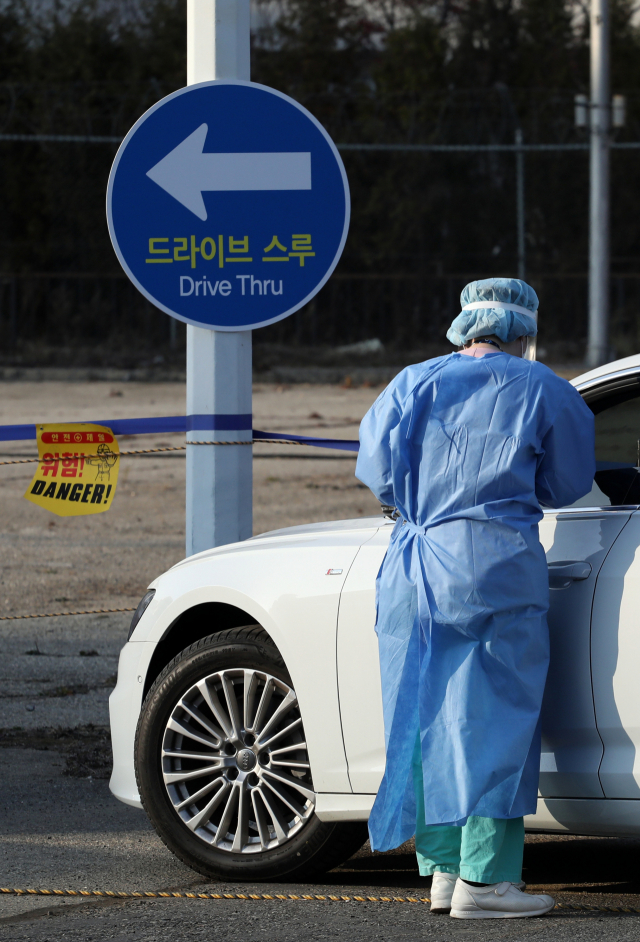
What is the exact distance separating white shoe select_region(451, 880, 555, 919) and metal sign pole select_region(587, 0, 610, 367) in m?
17.4

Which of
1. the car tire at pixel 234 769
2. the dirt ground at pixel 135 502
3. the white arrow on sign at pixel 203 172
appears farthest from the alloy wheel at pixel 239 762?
the dirt ground at pixel 135 502

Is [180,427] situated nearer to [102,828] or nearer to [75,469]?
[75,469]

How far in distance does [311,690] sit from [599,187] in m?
17.9

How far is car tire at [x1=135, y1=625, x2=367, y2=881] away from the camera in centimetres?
407

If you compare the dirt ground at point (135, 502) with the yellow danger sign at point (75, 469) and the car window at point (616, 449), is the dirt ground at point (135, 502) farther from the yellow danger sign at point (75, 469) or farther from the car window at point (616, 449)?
the car window at point (616, 449)

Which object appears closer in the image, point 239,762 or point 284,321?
point 239,762

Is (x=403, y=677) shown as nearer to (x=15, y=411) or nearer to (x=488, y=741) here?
(x=488, y=741)

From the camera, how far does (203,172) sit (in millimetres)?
5109

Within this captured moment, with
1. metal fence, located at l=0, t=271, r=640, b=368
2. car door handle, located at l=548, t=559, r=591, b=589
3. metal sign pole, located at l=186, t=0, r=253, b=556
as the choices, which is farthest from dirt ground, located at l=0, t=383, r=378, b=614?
car door handle, located at l=548, t=559, r=591, b=589

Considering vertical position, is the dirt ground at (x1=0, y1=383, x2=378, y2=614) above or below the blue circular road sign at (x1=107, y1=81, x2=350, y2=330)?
below

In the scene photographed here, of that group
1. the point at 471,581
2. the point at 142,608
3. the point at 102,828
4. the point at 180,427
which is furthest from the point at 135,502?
the point at 471,581

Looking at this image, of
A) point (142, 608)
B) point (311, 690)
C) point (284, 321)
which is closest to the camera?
point (311, 690)

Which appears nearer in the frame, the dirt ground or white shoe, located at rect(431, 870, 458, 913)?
white shoe, located at rect(431, 870, 458, 913)

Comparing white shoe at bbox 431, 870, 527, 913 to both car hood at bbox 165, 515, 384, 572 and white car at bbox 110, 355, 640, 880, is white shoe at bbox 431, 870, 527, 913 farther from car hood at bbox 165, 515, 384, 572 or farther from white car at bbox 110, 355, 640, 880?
car hood at bbox 165, 515, 384, 572
